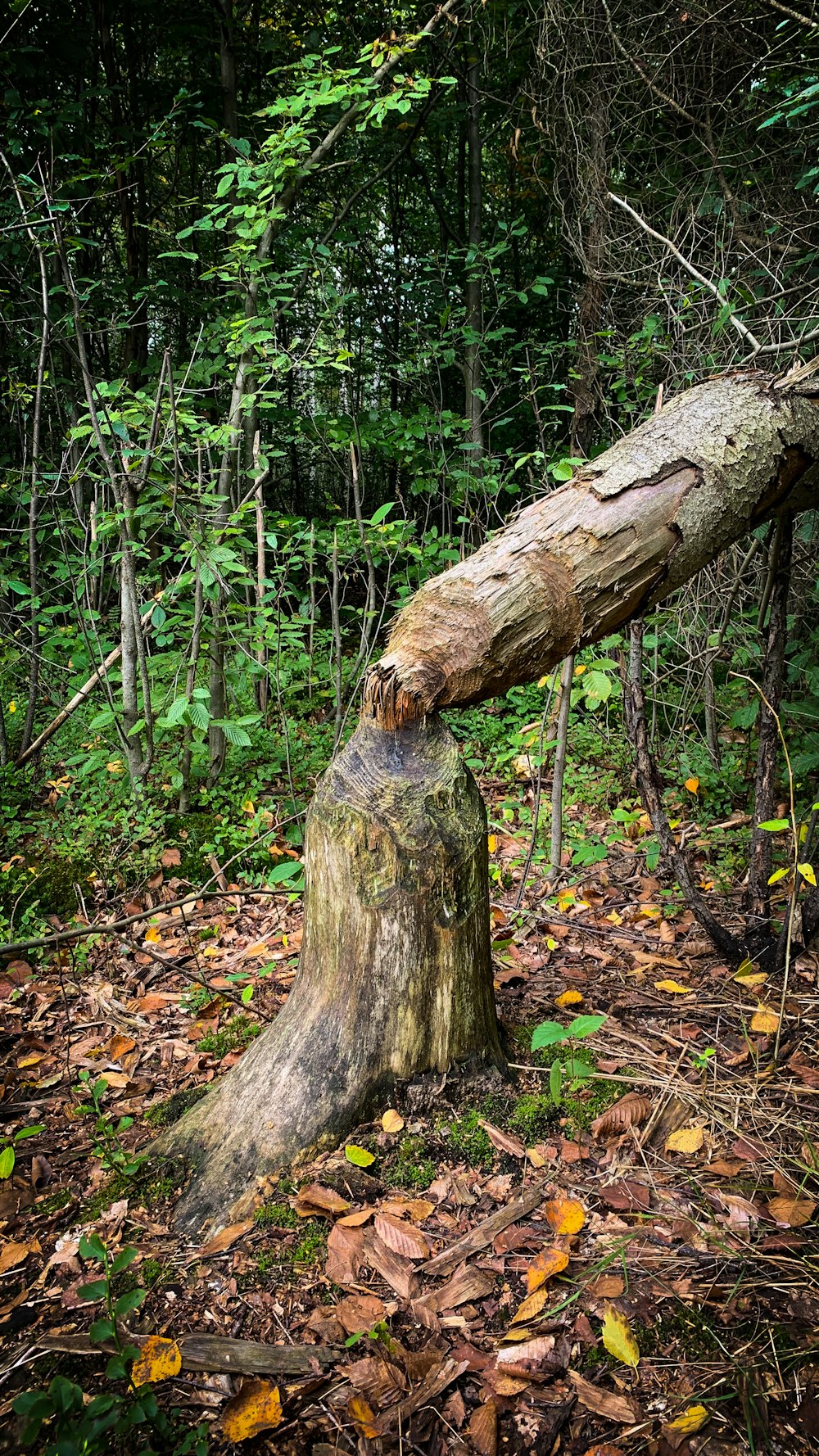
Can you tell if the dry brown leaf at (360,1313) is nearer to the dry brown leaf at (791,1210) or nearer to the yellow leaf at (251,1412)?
the yellow leaf at (251,1412)

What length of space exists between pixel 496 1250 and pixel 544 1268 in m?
0.12

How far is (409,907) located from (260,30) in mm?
7642

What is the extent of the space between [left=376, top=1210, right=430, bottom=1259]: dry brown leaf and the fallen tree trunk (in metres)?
0.22

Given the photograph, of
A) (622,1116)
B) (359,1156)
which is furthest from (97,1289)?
(622,1116)

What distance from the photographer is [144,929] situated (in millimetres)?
3480

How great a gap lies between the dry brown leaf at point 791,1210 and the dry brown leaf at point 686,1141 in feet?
0.66

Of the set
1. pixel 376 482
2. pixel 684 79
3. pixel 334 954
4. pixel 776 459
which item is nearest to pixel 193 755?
pixel 334 954

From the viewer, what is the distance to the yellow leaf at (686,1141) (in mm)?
1904

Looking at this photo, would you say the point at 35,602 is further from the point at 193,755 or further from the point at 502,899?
Answer: the point at 502,899

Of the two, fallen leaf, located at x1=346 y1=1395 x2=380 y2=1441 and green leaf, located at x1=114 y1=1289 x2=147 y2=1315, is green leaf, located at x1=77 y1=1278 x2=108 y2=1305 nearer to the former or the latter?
green leaf, located at x1=114 y1=1289 x2=147 y2=1315

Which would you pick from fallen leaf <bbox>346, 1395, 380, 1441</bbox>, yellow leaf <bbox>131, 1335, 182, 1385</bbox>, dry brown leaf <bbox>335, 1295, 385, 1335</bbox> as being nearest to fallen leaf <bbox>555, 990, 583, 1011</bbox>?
dry brown leaf <bbox>335, 1295, 385, 1335</bbox>

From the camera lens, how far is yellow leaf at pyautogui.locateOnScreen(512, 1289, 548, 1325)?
152 cm

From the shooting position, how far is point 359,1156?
1804mm

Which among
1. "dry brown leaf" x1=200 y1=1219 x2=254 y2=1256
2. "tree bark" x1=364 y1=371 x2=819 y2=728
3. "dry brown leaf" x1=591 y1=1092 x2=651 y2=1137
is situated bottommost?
"dry brown leaf" x1=591 y1=1092 x2=651 y2=1137
